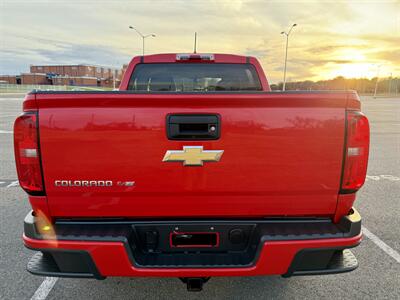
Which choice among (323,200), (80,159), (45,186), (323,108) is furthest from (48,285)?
(323,108)

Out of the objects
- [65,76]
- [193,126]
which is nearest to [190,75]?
[193,126]

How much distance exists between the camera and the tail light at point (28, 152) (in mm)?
1834

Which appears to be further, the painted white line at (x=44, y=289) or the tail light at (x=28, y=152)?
the painted white line at (x=44, y=289)

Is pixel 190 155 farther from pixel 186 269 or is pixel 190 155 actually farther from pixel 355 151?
pixel 355 151

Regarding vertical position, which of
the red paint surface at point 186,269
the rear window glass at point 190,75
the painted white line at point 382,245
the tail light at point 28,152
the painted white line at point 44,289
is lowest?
the painted white line at point 44,289

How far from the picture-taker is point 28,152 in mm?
1860

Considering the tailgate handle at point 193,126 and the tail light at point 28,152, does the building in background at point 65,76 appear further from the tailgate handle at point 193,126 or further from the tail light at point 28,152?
the tailgate handle at point 193,126

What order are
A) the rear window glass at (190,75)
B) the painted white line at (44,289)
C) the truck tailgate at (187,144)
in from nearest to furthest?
the truck tailgate at (187,144)
the painted white line at (44,289)
the rear window glass at (190,75)

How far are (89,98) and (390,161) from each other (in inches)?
308

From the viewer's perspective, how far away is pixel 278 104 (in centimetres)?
184

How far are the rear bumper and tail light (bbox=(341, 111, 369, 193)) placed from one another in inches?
10.4

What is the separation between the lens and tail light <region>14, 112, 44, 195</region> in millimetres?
1834

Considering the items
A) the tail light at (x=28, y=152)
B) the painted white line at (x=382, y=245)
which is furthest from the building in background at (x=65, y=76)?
the tail light at (x=28, y=152)

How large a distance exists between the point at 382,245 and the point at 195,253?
2.53m
